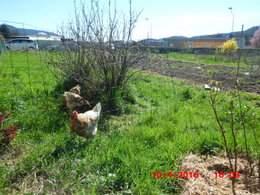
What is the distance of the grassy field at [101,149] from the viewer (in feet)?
6.41

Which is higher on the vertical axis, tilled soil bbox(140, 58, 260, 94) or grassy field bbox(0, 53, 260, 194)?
tilled soil bbox(140, 58, 260, 94)

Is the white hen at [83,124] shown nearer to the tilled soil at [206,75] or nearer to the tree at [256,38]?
the tilled soil at [206,75]

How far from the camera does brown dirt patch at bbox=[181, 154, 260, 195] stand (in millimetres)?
1902

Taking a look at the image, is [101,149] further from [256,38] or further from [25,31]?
[256,38]

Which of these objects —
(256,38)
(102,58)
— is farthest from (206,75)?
(256,38)

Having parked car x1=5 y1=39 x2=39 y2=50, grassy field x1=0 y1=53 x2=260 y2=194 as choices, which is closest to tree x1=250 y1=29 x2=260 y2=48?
grassy field x1=0 y1=53 x2=260 y2=194

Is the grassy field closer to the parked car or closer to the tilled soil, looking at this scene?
the parked car

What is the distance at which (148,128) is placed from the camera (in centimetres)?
312

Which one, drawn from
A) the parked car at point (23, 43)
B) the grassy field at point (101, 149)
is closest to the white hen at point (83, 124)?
the grassy field at point (101, 149)

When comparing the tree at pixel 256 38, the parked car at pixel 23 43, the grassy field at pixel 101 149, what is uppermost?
the tree at pixel 256 38

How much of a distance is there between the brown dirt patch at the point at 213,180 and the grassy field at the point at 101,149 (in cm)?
13

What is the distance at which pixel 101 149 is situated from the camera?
2.49 meters

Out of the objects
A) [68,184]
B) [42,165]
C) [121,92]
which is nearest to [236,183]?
[68,184]

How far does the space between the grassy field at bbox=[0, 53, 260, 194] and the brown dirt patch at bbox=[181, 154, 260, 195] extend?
0.13 metres
